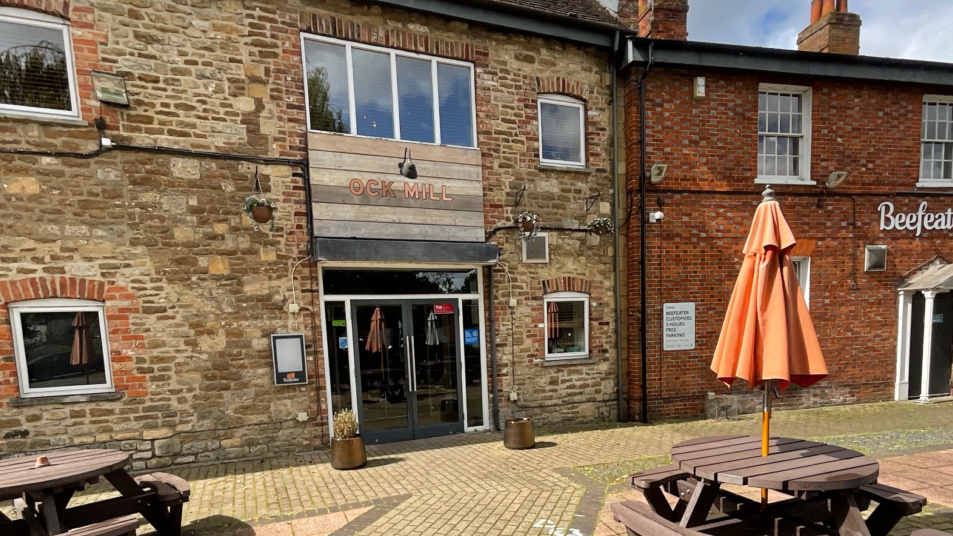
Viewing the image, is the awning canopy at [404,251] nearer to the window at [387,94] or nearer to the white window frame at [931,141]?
the window at [387,94]

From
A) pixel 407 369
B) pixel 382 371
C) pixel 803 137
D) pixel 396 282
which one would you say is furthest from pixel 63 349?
pixel 803 137

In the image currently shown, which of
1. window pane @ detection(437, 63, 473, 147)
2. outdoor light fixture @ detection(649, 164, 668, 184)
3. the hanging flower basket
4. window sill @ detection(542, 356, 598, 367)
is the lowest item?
window sill @ detection(542, 356, 598, 367)

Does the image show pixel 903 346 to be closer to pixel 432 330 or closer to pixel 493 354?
pixel 493 354

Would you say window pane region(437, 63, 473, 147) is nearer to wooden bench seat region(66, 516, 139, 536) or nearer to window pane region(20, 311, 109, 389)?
window pane region(20, 311, 109, 389)

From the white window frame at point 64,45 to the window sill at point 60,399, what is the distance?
10.4ft

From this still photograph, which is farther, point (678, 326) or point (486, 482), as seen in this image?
point (678, 326)

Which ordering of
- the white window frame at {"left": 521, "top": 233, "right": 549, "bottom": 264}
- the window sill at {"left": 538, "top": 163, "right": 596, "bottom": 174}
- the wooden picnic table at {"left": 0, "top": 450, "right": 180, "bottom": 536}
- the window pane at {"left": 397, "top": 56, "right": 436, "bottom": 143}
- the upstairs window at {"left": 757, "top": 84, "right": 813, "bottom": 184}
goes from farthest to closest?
the upstairs window at {"left": 757, "top": 84, "right": 813, "bottom": 184} < the window sill at {"left": 538, "top": 163, "right": 596, "bottom": 174} < the white window frame at {"left": 521, "top": 233, "right": 549, "bottom": 264} < the window pane at {"left": 397, "top": 56, "right": 436, "bottom": 143} < the wooden picnic table at {"left": 0, "top": 450, "right": 180, "bottom": 536}

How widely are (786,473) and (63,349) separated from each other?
23.5 feet

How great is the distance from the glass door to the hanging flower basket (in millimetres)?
2210

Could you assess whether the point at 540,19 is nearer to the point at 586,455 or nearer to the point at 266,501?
the point at 586,455

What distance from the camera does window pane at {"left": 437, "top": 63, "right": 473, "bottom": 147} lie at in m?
6.45

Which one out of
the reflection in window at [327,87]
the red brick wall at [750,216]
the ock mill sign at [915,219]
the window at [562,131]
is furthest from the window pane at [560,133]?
the ock mill sign at [915,219]

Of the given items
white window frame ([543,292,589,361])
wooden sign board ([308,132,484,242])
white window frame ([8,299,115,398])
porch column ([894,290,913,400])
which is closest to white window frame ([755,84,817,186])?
porch column ([894,290,913,400])

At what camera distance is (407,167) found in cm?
604
